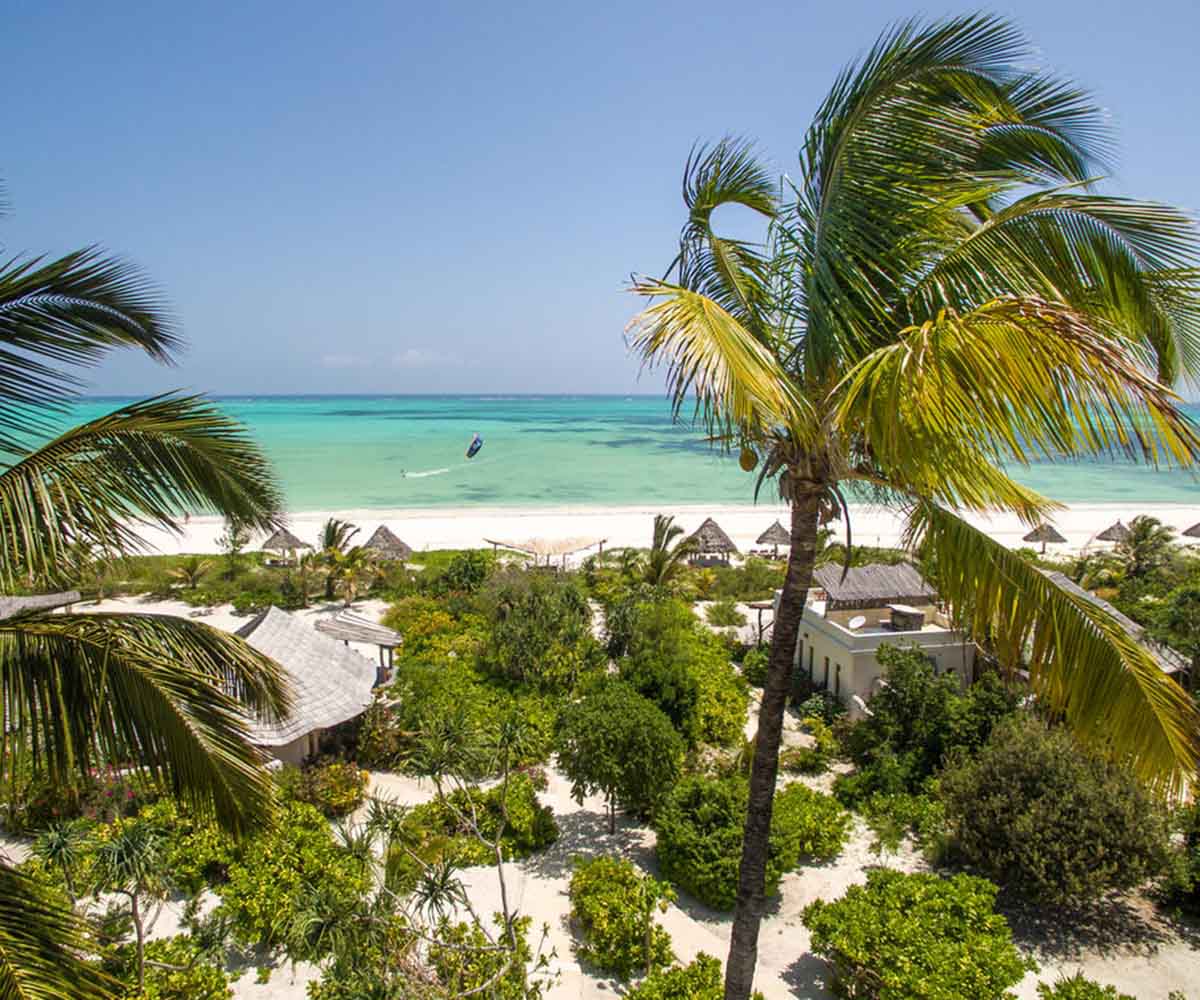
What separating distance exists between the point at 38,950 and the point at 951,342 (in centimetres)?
434

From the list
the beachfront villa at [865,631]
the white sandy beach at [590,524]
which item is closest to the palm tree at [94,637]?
the beachfront villa at [865,631]

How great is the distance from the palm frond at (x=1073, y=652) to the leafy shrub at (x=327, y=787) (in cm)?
945

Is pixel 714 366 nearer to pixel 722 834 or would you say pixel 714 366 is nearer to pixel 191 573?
pixel 722 834

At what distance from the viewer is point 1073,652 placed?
3.68m

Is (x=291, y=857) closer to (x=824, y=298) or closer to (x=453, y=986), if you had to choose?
(x=453, y=986)

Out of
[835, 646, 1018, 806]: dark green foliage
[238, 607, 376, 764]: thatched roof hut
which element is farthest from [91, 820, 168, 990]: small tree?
[835, 646, 1018, 806]: dark green foliage

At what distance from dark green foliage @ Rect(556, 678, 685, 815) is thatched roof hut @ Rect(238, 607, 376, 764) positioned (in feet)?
12.3

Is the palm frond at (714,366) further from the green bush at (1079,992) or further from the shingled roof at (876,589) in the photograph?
the shingled roof at (876,589)

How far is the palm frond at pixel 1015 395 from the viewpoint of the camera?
9.71ft

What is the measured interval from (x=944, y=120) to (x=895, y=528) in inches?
1431

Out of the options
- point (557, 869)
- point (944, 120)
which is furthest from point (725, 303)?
point (557, 869)

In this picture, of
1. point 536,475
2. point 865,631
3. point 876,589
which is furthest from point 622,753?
point 536,475

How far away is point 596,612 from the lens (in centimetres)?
2180

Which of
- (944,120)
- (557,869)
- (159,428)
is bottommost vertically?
(557,869)
